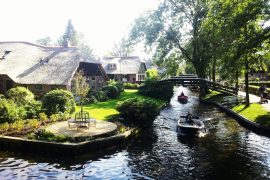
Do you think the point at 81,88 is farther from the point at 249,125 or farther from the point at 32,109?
the point at 249,125

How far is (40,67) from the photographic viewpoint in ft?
131

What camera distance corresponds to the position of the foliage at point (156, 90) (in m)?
50.6

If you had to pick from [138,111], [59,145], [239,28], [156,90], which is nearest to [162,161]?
[59,145]

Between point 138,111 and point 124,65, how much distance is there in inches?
1962

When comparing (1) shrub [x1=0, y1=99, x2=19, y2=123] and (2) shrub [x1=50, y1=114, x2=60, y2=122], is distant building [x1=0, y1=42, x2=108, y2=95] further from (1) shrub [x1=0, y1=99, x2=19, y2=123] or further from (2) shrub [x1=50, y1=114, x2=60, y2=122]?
(1) shrub [x1=0, y1=99, x2=19, y2=123]

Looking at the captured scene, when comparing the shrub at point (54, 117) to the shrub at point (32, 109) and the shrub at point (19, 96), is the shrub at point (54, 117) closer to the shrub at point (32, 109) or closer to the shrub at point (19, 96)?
the shrub at point (32, 109)

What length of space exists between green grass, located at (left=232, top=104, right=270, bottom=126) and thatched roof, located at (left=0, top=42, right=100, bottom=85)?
21.7 meters

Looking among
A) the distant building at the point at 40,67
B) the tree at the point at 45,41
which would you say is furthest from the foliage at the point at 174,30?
the tree at the point at 45,41

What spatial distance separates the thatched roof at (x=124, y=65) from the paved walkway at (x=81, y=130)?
48354mm

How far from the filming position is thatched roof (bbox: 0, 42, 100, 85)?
37312 millimetres

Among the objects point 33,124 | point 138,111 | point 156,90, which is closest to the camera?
point 33,124

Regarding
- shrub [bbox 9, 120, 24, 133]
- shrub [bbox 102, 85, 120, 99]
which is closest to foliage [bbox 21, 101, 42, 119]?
shrub [bbox 9, 120, 24, 133]

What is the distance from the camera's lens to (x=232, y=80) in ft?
108

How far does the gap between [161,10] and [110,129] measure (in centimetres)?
3606
